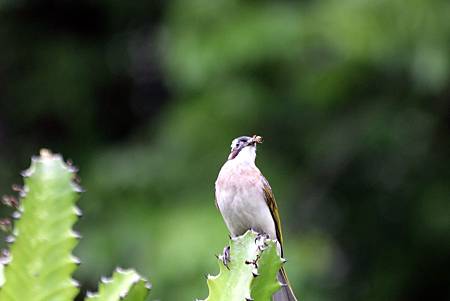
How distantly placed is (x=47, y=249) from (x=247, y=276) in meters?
0.53

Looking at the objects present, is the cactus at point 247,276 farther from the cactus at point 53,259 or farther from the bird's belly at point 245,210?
the bird's belly at point 245,210

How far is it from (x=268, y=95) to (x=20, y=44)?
3114 mm

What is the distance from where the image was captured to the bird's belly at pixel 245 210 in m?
4.63

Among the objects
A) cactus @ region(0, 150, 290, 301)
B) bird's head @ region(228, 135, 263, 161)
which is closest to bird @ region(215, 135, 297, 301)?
bird's head @ region(228, 135, 263, 161)

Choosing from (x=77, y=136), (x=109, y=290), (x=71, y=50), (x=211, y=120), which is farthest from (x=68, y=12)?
(x=109, y=290)

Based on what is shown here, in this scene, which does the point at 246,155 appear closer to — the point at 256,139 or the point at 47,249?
the point at 256,139

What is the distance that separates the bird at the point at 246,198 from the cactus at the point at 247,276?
1.44 metres

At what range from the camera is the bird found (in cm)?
463

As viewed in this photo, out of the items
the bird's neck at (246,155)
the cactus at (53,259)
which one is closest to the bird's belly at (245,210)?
the bird's neck at (246,155)

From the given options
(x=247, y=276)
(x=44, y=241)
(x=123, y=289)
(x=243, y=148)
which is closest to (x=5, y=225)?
(x=44, y=241)

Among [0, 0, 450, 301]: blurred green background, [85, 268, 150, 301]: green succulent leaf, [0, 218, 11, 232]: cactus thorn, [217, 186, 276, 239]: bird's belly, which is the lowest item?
[85, 268, 150, 301]: green succulent leaf

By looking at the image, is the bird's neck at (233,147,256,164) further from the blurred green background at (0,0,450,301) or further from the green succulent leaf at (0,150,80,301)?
the blurred green background at (0,0,450,301)

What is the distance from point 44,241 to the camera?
9.41 feet

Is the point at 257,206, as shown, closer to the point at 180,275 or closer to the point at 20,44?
the point at 180,275
